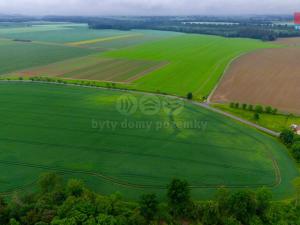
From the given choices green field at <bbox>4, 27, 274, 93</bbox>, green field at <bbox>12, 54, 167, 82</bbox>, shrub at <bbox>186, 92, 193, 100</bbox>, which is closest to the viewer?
shrub at <bbox>186, 92, 193, 100</bbox>

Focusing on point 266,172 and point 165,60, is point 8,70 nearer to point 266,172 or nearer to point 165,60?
point 165,60

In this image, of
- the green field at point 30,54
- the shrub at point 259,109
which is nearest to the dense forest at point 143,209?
the shrub at point 259,109

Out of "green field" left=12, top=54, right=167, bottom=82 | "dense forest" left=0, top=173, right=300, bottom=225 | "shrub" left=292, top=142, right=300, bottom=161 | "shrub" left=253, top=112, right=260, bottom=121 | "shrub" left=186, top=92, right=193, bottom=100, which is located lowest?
"dense forest" left=0, top=173, right=300, bottom=225

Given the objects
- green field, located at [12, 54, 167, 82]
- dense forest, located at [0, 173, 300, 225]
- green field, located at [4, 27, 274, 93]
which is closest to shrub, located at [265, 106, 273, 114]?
green field, located at [4, 27, 274, 93]

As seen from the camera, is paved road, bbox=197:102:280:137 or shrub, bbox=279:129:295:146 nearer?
shrub, bbox=279:129:295:146

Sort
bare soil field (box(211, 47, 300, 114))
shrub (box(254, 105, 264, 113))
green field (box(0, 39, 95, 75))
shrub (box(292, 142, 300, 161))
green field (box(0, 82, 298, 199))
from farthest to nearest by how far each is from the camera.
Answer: green field (box(0, 39, 95, 75))
bare soil field (box(211, 47, 300, 114))
shrub (box(254, 105, 264, 113))
shrub (box(292, 142, 300, 161))
green field (box(0, 82, 298, 199))

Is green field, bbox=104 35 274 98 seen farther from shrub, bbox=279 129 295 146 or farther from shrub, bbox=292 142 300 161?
shrub, bbox=292 142 300 161
